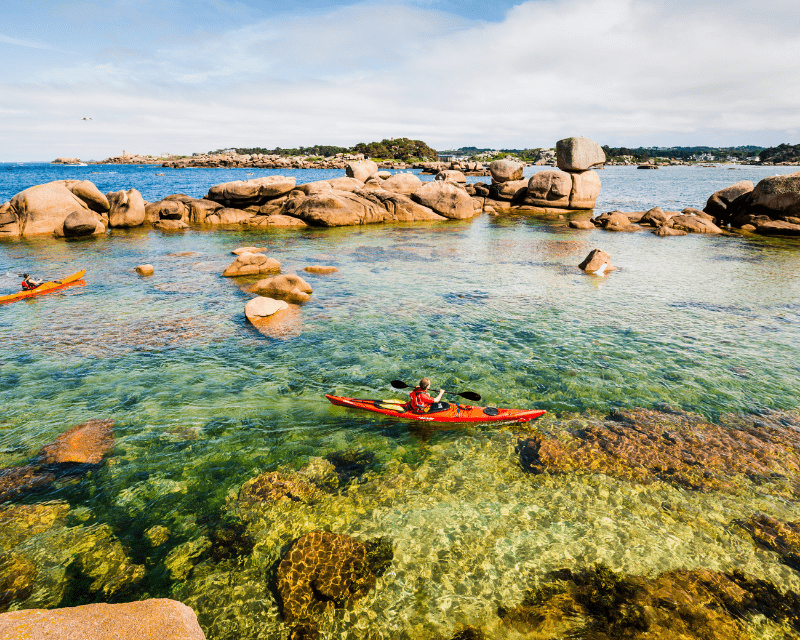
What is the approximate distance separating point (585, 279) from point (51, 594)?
77.0ft

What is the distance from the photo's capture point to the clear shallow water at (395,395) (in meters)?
6.64

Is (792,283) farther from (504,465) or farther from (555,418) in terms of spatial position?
(504,465)

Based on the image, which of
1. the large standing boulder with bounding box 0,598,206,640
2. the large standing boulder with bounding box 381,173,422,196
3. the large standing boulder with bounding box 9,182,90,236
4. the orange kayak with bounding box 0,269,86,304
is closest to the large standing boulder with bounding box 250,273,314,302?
the orange kayak with bounding box 0,269,86,304

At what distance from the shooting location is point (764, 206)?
37562mm

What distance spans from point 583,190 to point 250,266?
39998 millimetres

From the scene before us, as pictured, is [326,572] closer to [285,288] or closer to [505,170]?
[285,288]

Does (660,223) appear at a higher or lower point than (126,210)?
lower

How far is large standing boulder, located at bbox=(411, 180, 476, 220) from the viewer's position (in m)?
45.0

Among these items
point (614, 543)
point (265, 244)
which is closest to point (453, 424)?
point (614, 543)

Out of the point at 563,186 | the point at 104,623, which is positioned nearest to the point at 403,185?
the point at 563,186

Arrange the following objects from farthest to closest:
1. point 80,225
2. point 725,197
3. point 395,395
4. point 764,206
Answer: point 725,197
point 764,206
point 80,225
point 395,395

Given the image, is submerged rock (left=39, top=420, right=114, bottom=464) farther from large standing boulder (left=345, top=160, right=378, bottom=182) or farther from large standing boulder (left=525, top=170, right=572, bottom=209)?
large standing boulder (left=345, top=160, right=378, bottom=182)

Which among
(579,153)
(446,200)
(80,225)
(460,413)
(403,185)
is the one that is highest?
(579,153)

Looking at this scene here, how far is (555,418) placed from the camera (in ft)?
34.3
